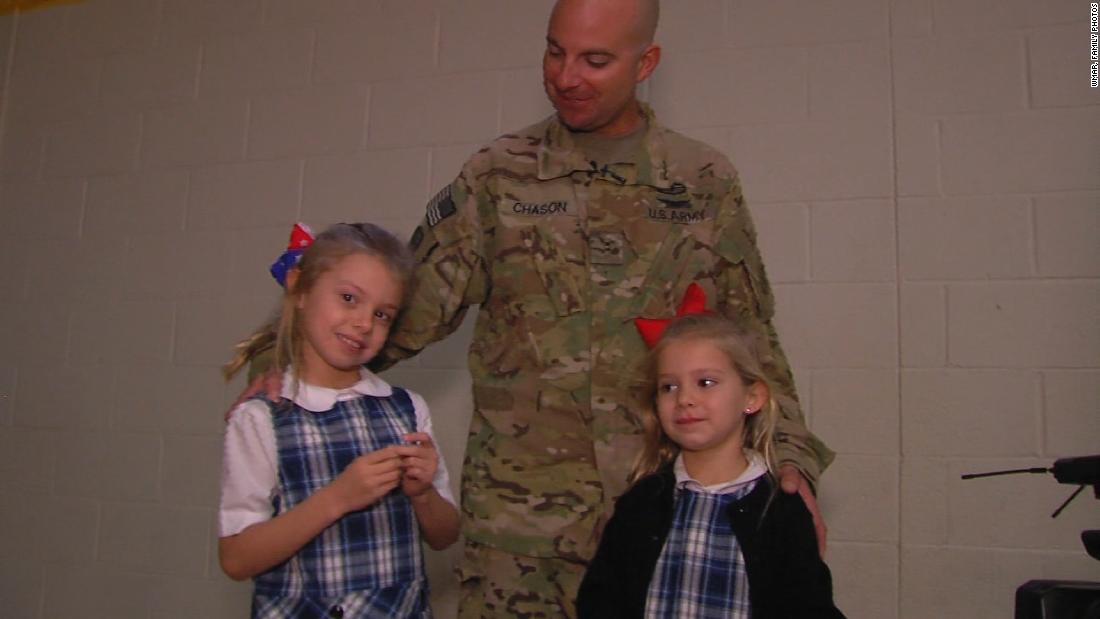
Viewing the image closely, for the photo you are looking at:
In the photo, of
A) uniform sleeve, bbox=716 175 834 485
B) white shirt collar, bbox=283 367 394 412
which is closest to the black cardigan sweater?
uniform sleeve, bbox=716 175 834 485

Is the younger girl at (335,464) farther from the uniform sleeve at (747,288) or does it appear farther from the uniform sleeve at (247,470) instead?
the uniform sleeve at (747,288)

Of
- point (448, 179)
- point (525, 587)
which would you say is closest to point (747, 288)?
point (525, 587)

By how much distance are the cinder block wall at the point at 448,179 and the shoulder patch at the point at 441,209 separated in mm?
938

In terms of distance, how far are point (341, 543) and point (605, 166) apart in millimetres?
843

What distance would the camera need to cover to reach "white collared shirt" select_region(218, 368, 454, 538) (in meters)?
1.57

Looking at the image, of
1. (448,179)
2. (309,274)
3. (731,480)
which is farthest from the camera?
(448,179)

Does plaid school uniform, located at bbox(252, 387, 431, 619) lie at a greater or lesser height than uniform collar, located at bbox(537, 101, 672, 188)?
lesser

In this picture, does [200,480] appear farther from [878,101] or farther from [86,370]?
[878,101]

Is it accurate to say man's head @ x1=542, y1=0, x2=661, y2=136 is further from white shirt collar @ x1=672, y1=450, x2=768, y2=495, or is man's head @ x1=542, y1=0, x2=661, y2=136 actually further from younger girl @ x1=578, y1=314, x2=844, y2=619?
white shirt collar @ x1=672, y1=450, x2=768, y2=495

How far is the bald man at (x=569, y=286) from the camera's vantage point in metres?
1.79

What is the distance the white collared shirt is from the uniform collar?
1.90 ft

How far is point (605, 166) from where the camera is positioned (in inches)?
75.2

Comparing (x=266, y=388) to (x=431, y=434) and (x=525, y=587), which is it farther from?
(x=525, y=587)

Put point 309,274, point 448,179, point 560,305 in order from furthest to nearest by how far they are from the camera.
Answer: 1. point 448,179
2. point 560,305
3. point 309,274
